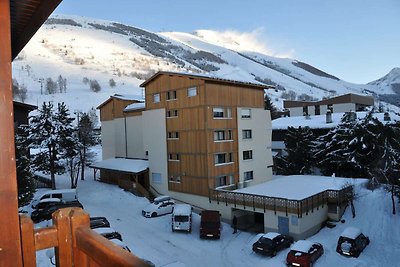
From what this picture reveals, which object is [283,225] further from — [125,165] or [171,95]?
[125,165]

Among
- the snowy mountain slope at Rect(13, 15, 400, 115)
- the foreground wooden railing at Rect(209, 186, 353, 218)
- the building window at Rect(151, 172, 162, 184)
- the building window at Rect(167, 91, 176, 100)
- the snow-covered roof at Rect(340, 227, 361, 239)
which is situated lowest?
the snow-covered roof at Rect(340, 227, 361, 239)

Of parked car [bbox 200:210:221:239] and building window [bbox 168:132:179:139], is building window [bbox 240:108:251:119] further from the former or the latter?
parked car [bbox 200:210:221:239]

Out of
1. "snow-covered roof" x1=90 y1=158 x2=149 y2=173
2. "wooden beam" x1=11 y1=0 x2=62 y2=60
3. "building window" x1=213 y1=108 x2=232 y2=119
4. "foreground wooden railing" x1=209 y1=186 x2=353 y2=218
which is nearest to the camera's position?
"wooden beam" x1=11 y1=0 x2=62 y2=60

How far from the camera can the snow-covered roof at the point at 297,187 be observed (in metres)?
22.8

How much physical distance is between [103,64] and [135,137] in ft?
330

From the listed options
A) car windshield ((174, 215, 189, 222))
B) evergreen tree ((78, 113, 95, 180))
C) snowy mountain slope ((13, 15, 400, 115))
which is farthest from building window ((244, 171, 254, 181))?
snowy mountain slope ((13, 15, 400, 115))

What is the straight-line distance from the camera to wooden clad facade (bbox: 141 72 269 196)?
83.5 ft

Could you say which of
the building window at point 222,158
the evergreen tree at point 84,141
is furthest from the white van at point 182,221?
the evergreen tree at point 84,141

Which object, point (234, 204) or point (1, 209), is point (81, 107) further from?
point (1, 209)

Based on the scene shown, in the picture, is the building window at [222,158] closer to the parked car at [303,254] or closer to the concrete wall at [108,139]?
the parked car at [303,254]

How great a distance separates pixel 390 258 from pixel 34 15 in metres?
20.2

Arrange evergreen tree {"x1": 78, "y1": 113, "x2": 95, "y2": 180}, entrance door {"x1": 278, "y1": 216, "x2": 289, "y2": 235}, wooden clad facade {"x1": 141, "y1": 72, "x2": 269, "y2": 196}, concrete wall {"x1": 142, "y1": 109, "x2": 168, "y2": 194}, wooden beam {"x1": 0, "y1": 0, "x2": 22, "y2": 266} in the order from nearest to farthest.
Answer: wooden beam {"x1": 0, "y1": 0, "x2": 22, "y2": 266} → entrance door {"x1": 278, "y1": 216, "x2": 289, "y2": 235} → wooden clad facade {"x1": 141, "y1": 72, "x2": 269, "y2": 196} → concrete wall {"x1": 142, "y1": 109, "x2": 168, "y2": 194} → evergreen tree {"x1": 78, "y1": 113, "x2": 95, "y2": 180}

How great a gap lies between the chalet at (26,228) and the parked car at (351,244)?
1831cm

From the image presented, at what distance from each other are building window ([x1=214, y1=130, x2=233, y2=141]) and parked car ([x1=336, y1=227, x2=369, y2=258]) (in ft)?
38.6
